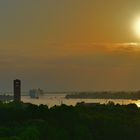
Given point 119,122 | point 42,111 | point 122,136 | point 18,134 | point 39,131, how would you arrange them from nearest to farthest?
point 18,134, point 39,131, point 122,136, point 119,122, point 42,111

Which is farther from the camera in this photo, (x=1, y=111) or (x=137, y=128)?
(x=1, y=111)

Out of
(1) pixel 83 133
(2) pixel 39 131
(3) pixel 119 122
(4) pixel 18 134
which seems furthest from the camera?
(3) pixel 119 122

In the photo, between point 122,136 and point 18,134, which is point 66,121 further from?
point 18,134

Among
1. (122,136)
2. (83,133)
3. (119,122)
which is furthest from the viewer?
(119,122)

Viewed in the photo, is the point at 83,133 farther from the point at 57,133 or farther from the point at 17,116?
the point at 17,116

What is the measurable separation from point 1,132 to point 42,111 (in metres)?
34.2

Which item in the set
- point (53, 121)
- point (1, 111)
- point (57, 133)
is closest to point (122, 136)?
point (53, 121)

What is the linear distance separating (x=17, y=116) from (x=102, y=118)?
1333 centimetres

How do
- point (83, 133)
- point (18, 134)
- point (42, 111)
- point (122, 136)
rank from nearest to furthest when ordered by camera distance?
1. point (18, 134)
2. point (83, 133)
3. point (122, 136)
4. point (42, 111)

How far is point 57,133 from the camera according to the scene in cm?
7788

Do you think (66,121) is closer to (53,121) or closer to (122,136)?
(53,121)

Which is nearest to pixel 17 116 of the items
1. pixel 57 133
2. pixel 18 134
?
pixel 57 133

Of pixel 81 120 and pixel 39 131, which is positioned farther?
pixel 81 120

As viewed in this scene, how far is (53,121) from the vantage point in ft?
288
